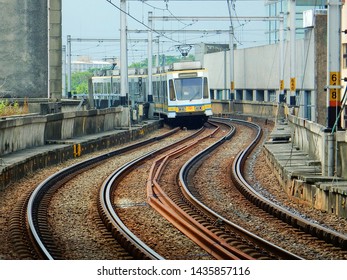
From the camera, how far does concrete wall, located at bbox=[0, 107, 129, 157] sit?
82.7 ft

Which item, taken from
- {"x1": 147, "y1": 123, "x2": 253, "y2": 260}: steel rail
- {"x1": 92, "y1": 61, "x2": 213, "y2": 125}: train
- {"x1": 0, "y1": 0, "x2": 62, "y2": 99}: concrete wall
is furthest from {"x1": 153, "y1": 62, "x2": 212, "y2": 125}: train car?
{"x1": 147, "y1": 123, "x2": 253, "y2": 260}: steel rail

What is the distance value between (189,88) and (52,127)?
1610cm

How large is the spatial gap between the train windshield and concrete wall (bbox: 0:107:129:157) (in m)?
4.19

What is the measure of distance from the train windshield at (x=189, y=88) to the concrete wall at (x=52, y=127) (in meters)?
4.19

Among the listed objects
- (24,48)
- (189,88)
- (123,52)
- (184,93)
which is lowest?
(184,93)

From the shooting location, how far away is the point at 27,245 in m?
12.7

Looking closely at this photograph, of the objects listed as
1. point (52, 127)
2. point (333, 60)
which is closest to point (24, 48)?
point (52, 127)

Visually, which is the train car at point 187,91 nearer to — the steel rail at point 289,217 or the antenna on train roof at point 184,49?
the antenna on train roof at point 184,49

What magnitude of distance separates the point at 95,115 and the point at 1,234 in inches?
939

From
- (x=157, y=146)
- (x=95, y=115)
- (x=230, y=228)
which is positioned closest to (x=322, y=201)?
(x=230, y=228)

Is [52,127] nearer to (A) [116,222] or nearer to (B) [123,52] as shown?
(B) [123,52]

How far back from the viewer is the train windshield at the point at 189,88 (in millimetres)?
46344

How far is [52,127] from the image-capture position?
31250mm

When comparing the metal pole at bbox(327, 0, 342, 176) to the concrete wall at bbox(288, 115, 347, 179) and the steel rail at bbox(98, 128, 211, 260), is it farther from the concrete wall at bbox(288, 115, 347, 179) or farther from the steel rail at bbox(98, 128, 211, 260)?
the steel rail at bbox(98, 128, 211, 260)
